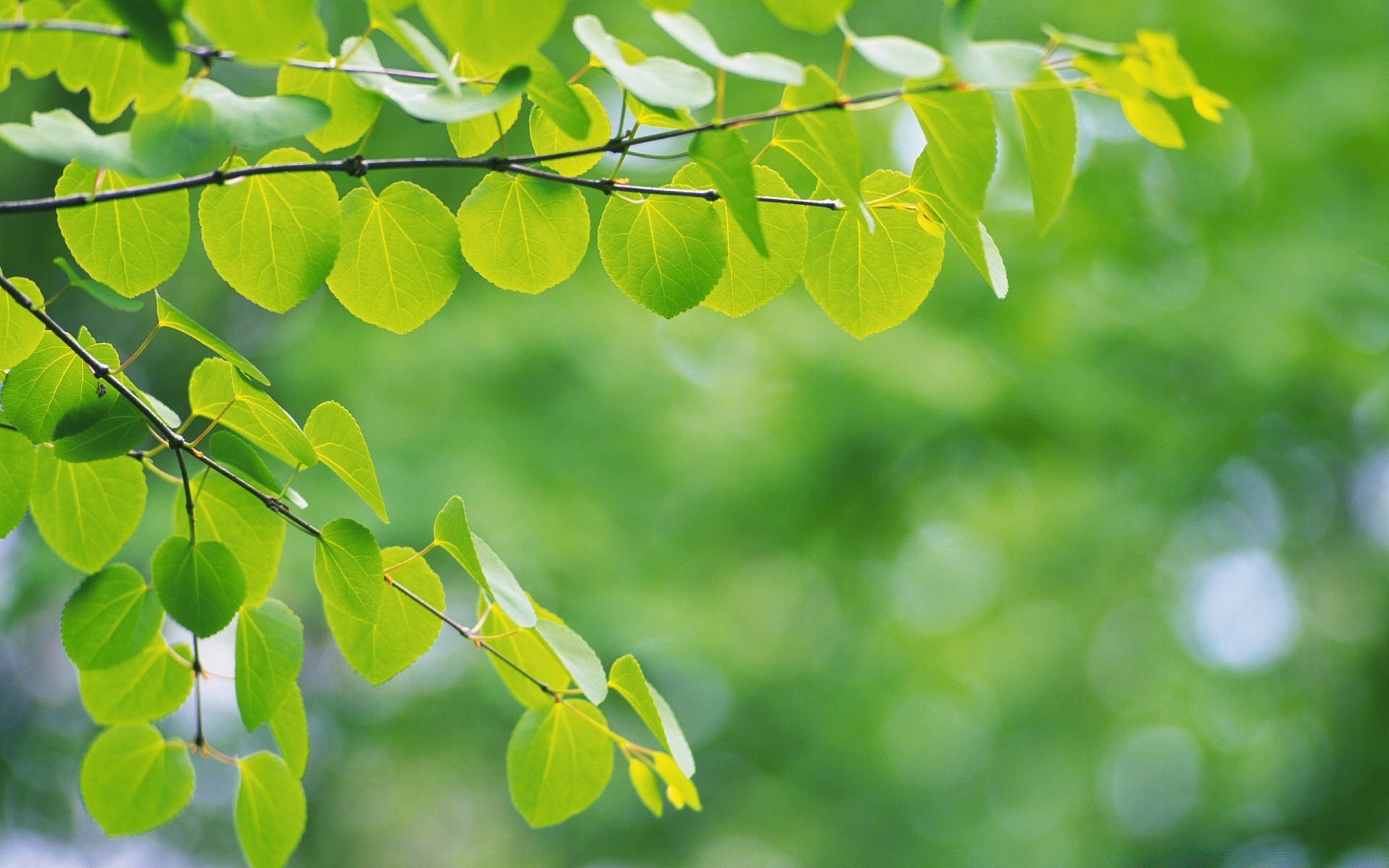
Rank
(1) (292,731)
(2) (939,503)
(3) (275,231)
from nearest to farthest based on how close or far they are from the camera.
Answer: (3) (275,231) → (1) (292,731) → (2) (939,503)

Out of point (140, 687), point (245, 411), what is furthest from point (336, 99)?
point (140, 687)

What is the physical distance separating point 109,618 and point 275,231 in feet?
0.93

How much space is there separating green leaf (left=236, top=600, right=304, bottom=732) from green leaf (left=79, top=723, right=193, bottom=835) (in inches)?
5.9

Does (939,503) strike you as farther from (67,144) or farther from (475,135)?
(67,144)

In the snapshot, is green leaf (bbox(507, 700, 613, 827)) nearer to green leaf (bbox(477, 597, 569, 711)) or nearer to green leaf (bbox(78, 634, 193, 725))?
green leaf (bbox(477, 597, 569, 711))

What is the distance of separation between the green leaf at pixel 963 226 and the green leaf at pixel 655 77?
0.12m

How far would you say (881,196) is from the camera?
58 cm

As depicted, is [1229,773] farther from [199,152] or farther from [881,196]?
[199,152]

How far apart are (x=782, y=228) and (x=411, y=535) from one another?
215cm

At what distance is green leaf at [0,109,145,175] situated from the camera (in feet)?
1.28

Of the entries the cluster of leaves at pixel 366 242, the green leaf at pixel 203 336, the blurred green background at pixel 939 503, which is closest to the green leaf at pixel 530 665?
the cluster of leaves at pixel 366 242

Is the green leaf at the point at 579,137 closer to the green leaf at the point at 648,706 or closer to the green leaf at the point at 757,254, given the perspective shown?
the green leaf at the point at 757,254

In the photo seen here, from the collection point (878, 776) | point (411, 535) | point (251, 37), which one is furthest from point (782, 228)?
point (878, 776)

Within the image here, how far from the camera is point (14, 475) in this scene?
604 mm
